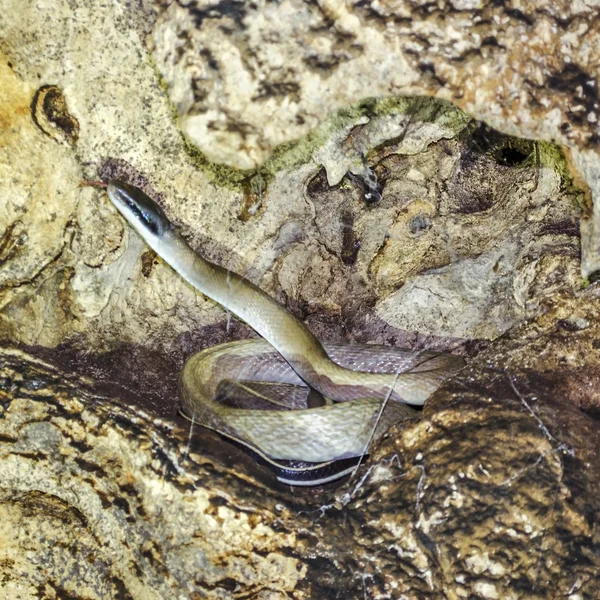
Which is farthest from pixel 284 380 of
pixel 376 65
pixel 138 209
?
pixel 376 65

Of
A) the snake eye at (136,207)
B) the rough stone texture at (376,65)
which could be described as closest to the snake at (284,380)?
the snake eye at (136,207)

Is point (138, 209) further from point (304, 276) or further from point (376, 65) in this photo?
point (376, 65)

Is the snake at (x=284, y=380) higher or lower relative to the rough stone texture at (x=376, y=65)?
lower

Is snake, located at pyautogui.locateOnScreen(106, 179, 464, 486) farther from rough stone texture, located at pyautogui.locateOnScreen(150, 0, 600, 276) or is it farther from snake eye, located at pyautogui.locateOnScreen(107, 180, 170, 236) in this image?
rough stone texture, located at pyautogui.locateOnScreen(150, 0, 600, 276)

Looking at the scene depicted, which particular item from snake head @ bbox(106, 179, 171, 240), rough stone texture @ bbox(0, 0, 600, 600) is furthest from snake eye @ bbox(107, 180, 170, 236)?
rough stone texture @ bbox(0, 0, 600, 600)

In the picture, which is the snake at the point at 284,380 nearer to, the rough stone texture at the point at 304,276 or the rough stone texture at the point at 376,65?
the rough stone texture at the point at 304,276

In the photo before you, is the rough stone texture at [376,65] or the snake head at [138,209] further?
the snake head at [138,209]
